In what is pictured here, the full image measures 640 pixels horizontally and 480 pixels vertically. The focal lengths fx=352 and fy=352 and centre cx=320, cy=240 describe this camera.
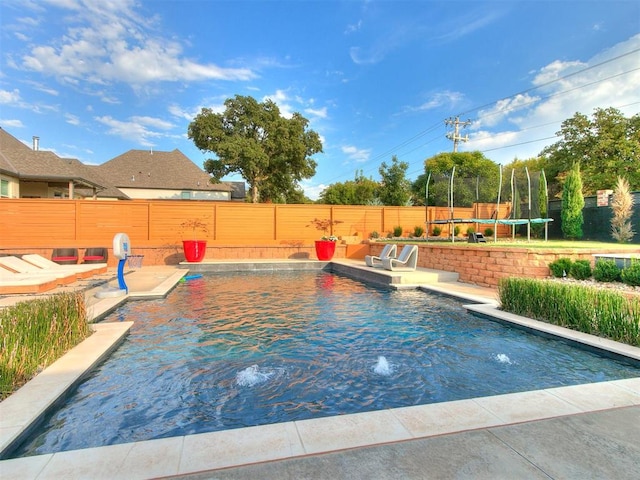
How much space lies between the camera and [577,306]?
192 inches

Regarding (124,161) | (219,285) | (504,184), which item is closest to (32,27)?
(219,285)

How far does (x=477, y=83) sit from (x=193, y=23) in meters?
15.8

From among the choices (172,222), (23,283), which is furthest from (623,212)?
(23,283)

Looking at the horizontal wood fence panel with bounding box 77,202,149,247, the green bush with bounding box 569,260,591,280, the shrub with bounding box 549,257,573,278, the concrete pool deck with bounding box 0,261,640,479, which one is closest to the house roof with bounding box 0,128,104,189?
the horizontal wood fence panel with bounding box 77,202,149,247

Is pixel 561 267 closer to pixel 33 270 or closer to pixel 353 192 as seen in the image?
pixel 33 270

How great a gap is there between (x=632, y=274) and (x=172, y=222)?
1433 cm

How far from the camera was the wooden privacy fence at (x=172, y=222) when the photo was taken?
42.9ft

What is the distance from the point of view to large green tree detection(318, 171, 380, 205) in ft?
132

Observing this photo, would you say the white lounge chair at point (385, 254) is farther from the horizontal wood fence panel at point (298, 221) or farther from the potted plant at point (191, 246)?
the potted plant at point (191, 246)

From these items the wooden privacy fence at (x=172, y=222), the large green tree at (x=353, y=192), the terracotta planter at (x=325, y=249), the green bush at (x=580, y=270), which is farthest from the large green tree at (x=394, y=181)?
the green bush at (x=580, y=270)

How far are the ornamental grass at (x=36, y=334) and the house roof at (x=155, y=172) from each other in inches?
1049

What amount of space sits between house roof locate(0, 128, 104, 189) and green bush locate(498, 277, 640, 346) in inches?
732

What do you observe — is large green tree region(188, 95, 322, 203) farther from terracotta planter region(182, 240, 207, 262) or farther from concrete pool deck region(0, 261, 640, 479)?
concrete pool deck region(0, 261, 640, 479)

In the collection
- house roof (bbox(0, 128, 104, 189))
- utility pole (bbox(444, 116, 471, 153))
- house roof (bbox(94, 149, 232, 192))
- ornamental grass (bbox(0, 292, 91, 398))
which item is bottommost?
ornamental grass (bbox(0, 292, 91, 398))
